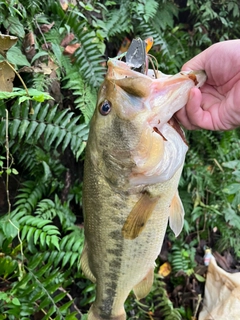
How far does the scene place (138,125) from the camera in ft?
5.08

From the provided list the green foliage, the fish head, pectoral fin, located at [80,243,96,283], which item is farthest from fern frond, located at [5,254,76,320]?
the fish head

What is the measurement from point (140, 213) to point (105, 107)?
19.8 inches

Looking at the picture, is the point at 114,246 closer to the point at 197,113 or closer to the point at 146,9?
the point at 197,113

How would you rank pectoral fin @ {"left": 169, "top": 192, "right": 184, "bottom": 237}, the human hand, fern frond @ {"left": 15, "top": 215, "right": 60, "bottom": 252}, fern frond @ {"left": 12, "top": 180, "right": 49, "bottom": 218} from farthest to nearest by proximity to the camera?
fern frond @ {"left": 12, "top": 180, "right": 49, "bottom": 218}
fern frond @ {"left": 15, "top": 215, "right": 60, "bottom": 252}
pectoral fin @ {"left": 169, "top": 192, "right": 184, "bottom": 237}
the human hand

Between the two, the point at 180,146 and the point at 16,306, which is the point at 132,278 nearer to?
the point at 180,146

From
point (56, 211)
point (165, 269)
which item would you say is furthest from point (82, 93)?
point (165, 269)

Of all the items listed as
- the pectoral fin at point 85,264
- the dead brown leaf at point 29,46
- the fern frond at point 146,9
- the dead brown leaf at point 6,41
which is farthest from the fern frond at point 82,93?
the pectoral fin at point 85,264

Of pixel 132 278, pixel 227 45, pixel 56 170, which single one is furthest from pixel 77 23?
pixel 132 278

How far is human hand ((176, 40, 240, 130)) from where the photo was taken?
5.82ft

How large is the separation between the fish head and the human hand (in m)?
0.14

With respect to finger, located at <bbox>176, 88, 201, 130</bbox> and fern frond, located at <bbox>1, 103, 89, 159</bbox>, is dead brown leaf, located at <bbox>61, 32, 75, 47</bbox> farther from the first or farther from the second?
finger, located at <bbox>176, 88, 201, 130</bbox>

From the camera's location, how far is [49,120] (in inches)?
111

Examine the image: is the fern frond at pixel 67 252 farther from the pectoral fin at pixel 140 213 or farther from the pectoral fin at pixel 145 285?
the pectoral fin at pixel 140 213

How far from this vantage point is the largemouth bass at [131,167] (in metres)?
1.52
